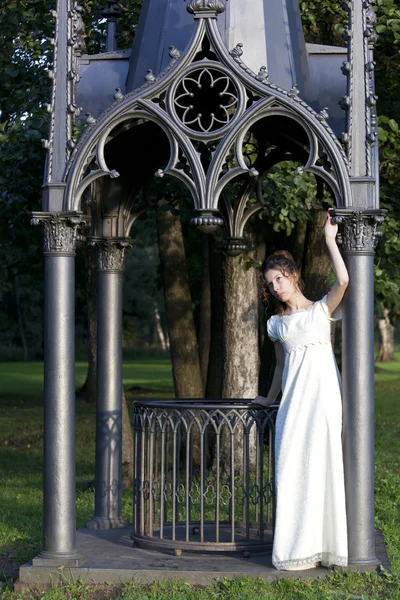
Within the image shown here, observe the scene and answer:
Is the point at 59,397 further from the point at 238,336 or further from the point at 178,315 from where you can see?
the point at 178,315

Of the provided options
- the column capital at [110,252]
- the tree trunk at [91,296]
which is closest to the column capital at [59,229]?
the column capital at [110,252]

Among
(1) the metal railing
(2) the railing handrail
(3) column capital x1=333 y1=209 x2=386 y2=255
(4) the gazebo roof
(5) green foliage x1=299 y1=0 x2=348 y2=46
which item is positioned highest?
(5) green foliage x1=299 y1=0 x2=348 y2=46

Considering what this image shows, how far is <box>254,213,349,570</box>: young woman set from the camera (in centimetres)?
678

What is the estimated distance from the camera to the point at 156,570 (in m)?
6.88

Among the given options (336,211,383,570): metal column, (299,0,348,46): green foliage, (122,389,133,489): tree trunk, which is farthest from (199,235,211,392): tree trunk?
(336,211,383,570): metal column

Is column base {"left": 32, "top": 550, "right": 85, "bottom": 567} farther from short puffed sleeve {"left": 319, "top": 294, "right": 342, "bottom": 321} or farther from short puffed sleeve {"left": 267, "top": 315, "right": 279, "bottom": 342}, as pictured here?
short puffed sleeve {"left": 319, "top": 294, "right": 342, "bottom": 321}

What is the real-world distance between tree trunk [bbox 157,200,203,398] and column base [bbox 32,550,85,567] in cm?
791

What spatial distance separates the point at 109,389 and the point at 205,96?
8.09ft

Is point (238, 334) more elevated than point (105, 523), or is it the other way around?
point (238, 334)

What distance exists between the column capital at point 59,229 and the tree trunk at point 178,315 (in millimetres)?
7869

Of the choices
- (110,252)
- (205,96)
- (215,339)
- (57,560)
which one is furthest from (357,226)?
(215,339)

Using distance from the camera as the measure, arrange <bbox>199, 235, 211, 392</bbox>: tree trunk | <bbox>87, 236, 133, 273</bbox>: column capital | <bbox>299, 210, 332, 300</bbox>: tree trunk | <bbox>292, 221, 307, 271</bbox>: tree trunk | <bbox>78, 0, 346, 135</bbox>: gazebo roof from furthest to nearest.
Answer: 1. <bbox>199, 235, 211, 392</bbox>: tree trunk
2. <bbox>292, 221, 307, 271</bbox>: tree trunk
3. <bbox>299, 210, 332, 300</bbox>: tree trunk
4. <bbox>87, 236, 133, 273</bbox>: column capital
5. <bbox>78, 0, 346, 135</bbox>: gazebo roof

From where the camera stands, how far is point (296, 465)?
6887 mm

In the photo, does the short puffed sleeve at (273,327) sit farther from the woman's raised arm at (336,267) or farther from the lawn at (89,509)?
the lawn at (89,509)
